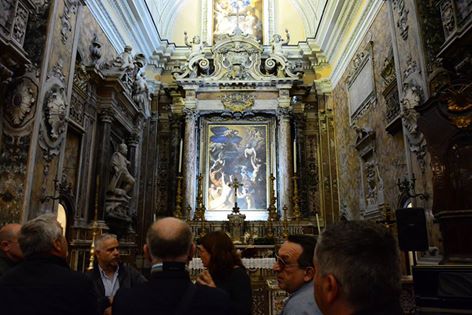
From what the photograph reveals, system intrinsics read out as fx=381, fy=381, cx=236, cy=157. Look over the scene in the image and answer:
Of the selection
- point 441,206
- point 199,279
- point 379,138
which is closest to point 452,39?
point 441,206

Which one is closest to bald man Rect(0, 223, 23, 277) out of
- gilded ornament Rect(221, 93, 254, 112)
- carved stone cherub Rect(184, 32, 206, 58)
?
gilded ornament Rect(221, 93, 254, 112)

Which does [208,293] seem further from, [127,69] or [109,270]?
[127,69]

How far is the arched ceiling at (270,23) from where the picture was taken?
1002cm

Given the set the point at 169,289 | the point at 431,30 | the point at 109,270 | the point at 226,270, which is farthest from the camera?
the point at 431,30

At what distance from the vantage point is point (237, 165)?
474 inches

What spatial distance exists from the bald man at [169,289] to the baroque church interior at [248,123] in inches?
115

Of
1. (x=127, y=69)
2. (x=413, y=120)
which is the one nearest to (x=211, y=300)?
(x=413, y=120)

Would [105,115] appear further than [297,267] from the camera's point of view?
Yes

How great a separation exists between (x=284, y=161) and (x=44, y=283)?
10.2m

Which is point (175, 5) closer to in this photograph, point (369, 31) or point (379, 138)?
point (369, 31)

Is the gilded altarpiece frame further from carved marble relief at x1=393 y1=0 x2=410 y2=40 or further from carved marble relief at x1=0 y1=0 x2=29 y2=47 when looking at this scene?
carved marble relief at x1=0 y1=0 x2=29 y2=47

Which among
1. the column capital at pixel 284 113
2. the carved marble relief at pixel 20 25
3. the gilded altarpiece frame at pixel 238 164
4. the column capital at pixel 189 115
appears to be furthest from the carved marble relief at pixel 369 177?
the carved marble relief at pixel 20 25

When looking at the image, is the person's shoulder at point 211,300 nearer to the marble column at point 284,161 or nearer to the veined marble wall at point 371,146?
the veined marble wall at point 371,146

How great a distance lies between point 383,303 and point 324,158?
11.7 m
